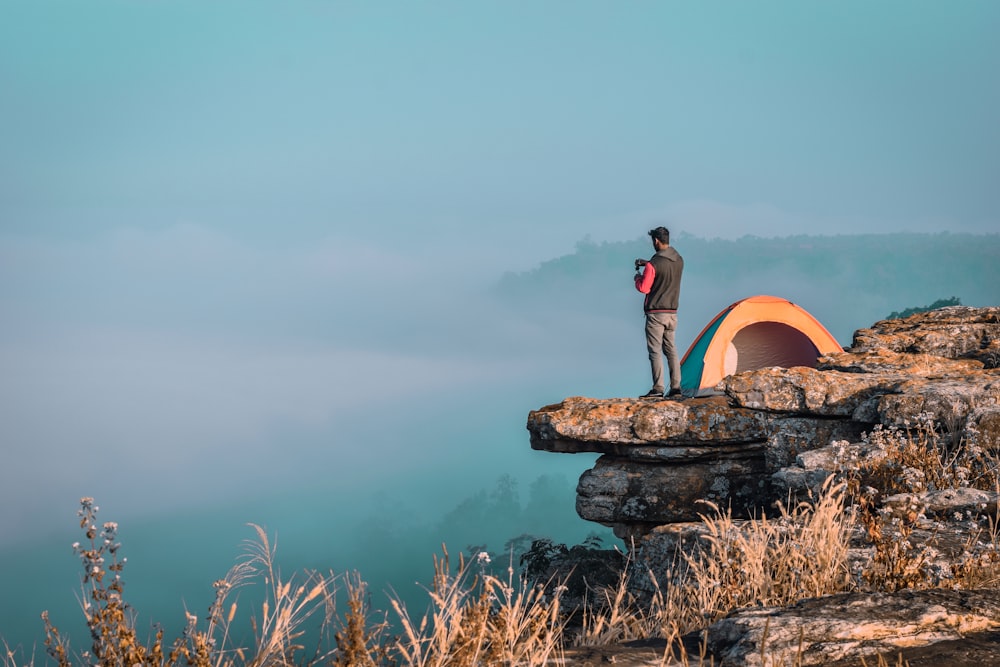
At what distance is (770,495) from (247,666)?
354 inches

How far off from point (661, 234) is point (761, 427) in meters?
4.19

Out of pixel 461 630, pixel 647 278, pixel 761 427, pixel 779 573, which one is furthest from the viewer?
pixel 647 278

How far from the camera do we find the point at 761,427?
11.8m

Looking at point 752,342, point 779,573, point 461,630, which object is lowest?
point 779,573

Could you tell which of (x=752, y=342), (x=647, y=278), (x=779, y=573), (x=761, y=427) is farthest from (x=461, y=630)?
(x=752, y=342)

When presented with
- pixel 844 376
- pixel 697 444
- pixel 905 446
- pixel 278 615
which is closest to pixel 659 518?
pixel 697 444

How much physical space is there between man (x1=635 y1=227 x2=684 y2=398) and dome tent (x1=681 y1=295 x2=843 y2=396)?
2722mm

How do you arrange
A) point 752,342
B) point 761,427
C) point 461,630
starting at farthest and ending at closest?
point 752,342 → point 761,427 → point 461,630

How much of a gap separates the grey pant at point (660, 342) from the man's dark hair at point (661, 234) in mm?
1232

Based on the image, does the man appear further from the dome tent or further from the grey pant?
the dome tent

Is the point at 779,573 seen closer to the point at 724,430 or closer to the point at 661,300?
the point at 724,430

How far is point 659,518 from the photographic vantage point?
1215 cm

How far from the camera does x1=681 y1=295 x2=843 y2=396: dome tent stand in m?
18.2

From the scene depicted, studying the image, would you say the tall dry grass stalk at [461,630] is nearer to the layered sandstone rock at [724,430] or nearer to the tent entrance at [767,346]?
the layered sandstone rock at [724,430]
